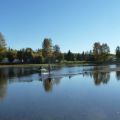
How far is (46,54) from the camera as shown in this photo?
128m

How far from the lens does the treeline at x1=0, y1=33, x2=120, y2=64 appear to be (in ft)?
389

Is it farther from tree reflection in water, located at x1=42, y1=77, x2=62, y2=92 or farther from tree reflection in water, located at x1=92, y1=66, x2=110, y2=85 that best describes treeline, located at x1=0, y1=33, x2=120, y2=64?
tree reflection in water, located at x1=42, y1=77, x2=62, y2=92

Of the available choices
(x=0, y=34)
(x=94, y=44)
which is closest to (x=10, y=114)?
(x=0, y=34)

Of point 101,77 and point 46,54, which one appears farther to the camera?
point 46,54

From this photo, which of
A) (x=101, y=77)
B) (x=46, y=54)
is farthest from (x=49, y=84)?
(x=46, y=54)

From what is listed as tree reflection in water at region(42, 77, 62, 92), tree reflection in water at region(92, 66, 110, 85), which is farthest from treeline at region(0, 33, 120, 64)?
tree reflection in water at region(42, 77, 62, 92)

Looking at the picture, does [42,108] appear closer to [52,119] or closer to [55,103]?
[55,103]

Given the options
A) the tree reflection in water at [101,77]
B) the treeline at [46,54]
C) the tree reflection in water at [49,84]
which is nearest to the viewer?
the tree reflection in water at [49,84]

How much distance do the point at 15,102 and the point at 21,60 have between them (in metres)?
99.7

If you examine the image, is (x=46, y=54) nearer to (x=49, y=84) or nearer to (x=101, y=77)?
(x=101, y=77)

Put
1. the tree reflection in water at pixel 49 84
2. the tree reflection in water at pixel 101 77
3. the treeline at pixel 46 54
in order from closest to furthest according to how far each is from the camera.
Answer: the tree reflection in water at pixel 49 84 < the tree reflection in water at pixel 101 77 < the treeline at pixel 46 54

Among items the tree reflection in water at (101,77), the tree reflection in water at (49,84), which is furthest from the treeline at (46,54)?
the tree reflection in water at (49,84)

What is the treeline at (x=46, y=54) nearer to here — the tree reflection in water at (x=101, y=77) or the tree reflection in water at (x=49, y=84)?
the tree reflection in water at (x=101, y=77)

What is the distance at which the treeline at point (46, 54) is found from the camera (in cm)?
11853
